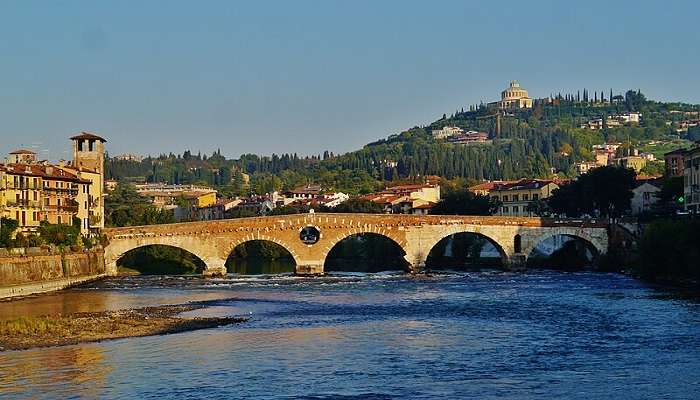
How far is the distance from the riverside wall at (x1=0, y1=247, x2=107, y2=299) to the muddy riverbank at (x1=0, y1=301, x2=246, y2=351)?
1208 cm

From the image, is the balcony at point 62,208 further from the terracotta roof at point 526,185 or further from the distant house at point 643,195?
the terracotta roof at point 526,185

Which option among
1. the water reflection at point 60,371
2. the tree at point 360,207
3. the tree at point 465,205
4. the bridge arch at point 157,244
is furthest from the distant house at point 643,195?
the water reflection at point 60,371

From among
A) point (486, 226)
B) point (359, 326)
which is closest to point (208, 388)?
point (359, 326)

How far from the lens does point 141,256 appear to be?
91.9 m

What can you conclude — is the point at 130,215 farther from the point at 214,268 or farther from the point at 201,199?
the point at 201,199

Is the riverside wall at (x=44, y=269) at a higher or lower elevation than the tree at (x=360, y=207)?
lower

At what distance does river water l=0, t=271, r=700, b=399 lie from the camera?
29906 millimetres

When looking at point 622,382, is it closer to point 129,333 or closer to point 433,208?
point 129,333

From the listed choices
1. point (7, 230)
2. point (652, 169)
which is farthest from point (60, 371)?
point (652, 169)

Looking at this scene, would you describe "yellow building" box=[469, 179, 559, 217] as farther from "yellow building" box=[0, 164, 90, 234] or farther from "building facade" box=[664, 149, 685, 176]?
"yellow building" box=[0, 164, 90, 234]

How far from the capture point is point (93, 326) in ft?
138

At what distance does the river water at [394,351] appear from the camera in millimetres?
29906

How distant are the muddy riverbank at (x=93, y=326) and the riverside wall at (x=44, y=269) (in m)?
12.1

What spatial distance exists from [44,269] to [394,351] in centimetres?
3273
